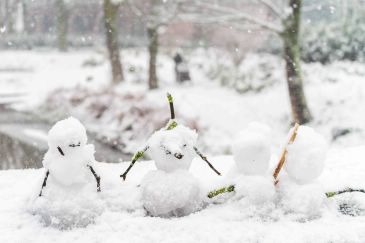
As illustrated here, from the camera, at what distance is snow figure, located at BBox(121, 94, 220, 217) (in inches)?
77.9

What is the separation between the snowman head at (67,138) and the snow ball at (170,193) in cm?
34

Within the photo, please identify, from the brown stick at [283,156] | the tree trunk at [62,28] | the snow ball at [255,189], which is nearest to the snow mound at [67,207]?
the snow ball at [255,189]

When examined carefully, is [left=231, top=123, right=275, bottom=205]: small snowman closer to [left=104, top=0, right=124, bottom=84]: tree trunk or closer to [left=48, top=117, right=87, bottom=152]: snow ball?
[left=48, top=117, right=87, bottom=152]: snow ball

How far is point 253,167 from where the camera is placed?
2.05m

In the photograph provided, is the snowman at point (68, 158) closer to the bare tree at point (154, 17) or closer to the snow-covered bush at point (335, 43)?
the bare tree at point (154, 17)

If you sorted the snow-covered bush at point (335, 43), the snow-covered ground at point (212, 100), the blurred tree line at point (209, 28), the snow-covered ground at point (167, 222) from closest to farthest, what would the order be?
the snow-covered ground at point (167, 222)
the blurred tree line at point (209, 28)
the snow-covered ground at point (212, 100)
the snow-covered bush at point (335, 43)

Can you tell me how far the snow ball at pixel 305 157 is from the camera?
200 centimetres

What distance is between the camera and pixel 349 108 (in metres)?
8.96

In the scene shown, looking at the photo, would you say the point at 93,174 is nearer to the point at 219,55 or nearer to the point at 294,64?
the point at 294,64

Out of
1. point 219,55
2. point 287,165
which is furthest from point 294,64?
point 287,165

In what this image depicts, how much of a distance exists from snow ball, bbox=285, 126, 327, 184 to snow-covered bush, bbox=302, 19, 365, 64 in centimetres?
965

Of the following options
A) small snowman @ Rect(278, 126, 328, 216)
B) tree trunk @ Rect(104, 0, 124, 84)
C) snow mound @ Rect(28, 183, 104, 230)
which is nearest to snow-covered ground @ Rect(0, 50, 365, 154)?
tree trunk @ Rect(104, 0, 124, 84)

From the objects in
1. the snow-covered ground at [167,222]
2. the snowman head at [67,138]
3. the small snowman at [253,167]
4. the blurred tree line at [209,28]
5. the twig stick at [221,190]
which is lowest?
the snow-covered ground at [167,222]

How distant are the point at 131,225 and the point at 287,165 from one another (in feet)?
2.38
